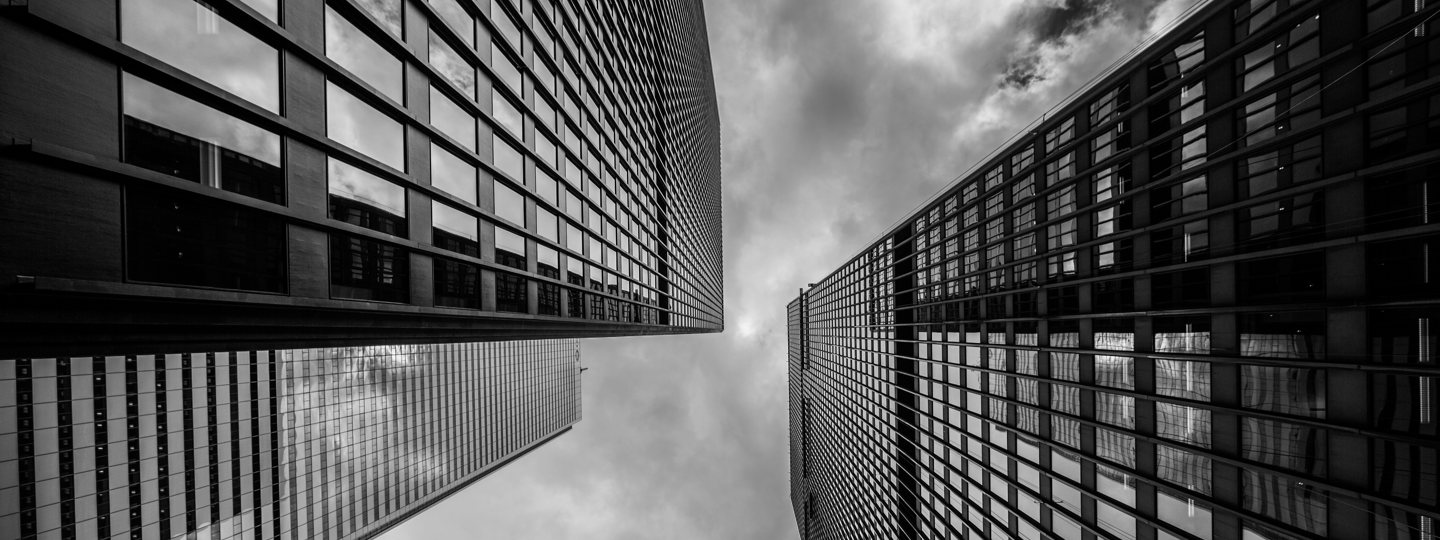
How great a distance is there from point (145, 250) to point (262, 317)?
3.12 metres

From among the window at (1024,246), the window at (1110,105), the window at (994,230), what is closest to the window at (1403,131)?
the window at (1110,105)

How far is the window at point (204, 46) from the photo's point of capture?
9.55 meters

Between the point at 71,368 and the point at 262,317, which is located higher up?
the point at 262,317

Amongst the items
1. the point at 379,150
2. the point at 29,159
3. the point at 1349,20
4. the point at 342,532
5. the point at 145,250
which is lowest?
the point at 342,532

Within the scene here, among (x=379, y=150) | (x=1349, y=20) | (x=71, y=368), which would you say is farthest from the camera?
(x=71, y=368)

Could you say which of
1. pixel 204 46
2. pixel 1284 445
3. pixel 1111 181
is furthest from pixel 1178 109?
pixel 204 46

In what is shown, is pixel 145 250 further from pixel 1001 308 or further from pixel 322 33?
pixel 1001 308

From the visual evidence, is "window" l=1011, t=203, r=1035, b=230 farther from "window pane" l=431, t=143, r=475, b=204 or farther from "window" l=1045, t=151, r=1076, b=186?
"window pane" l=431, t=143, r=475, b=204

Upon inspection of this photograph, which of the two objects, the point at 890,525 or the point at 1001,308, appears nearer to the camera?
the point at 1001,308

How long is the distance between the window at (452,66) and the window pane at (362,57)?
6.84ft

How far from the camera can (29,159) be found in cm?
801

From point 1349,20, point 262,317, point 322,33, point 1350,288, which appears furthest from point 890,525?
point 322,33

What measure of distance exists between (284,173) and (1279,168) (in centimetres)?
3053

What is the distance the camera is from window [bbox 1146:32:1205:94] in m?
17.5
